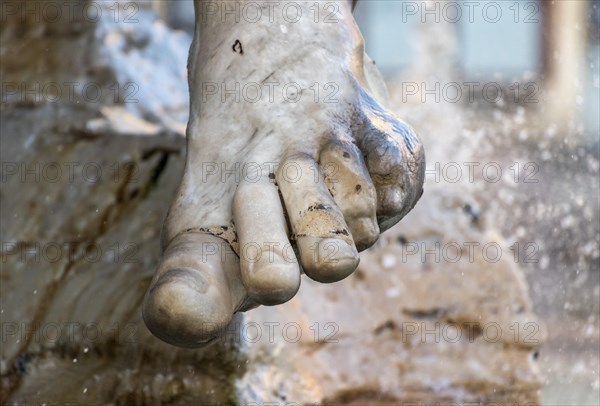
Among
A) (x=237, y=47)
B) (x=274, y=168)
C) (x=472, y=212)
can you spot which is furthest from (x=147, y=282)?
(x=472, y=212)

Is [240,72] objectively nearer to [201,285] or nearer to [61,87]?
[201,285]

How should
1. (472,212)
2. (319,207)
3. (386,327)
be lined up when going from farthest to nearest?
(472,212) → (386,327) → (319,207)

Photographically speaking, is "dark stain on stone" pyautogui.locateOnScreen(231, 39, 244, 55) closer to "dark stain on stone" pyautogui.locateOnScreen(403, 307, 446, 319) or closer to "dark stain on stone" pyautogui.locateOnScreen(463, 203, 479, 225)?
"dark stain on stone" pyautogui.locateOnScreen(403, 307, 446, 319)

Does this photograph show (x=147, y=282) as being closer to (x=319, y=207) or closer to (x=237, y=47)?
(x=237, y=47)

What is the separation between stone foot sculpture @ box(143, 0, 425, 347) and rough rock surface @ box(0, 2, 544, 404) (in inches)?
21.7

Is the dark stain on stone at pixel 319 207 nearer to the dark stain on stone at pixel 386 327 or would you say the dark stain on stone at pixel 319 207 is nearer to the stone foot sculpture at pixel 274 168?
the stone foot sculpture at pixel 274 168

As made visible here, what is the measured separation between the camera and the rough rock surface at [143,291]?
1.91 meters

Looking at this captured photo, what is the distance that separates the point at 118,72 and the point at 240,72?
1063 mm

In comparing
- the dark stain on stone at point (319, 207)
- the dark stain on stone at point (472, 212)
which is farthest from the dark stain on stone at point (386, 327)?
the dark stain on stone at point (319, 207)

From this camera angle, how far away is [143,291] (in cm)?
196

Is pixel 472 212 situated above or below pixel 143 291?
below

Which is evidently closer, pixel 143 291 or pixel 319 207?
pixel 319 207

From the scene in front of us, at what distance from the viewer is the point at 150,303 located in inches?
46.2

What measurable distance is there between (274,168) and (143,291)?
691 mm
